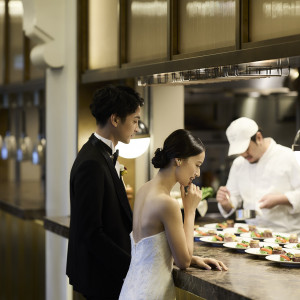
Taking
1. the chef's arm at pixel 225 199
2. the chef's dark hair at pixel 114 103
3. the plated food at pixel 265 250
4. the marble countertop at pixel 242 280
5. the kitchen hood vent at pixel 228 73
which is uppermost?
the kitchen hood vent at pixel 228 73

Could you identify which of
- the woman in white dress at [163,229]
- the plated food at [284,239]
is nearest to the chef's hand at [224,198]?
the plated food at [284,239]

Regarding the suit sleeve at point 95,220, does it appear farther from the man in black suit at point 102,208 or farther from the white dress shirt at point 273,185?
the white dress shirt at point 273,185

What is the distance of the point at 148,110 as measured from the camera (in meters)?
5.73

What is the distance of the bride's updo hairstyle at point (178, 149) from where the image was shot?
3.49 m

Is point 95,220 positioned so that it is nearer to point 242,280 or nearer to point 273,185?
point 242,280

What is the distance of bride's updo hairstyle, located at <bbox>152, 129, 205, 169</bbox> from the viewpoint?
3494 mm

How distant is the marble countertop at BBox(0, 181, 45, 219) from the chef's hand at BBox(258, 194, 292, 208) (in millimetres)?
2435

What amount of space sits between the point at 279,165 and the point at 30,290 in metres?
3.03

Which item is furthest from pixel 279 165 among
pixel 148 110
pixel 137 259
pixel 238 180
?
pixel 137 259

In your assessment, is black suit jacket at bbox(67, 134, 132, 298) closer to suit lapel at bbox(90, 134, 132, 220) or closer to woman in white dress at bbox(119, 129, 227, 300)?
suit lapel at bbox(90, 134, 132, 220)

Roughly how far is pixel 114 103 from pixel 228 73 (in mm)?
666

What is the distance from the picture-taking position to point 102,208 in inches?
149

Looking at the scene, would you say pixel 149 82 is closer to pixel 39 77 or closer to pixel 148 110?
pixel 148 110

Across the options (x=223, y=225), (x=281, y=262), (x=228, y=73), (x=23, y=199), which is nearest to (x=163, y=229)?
(x=281, y=262)
